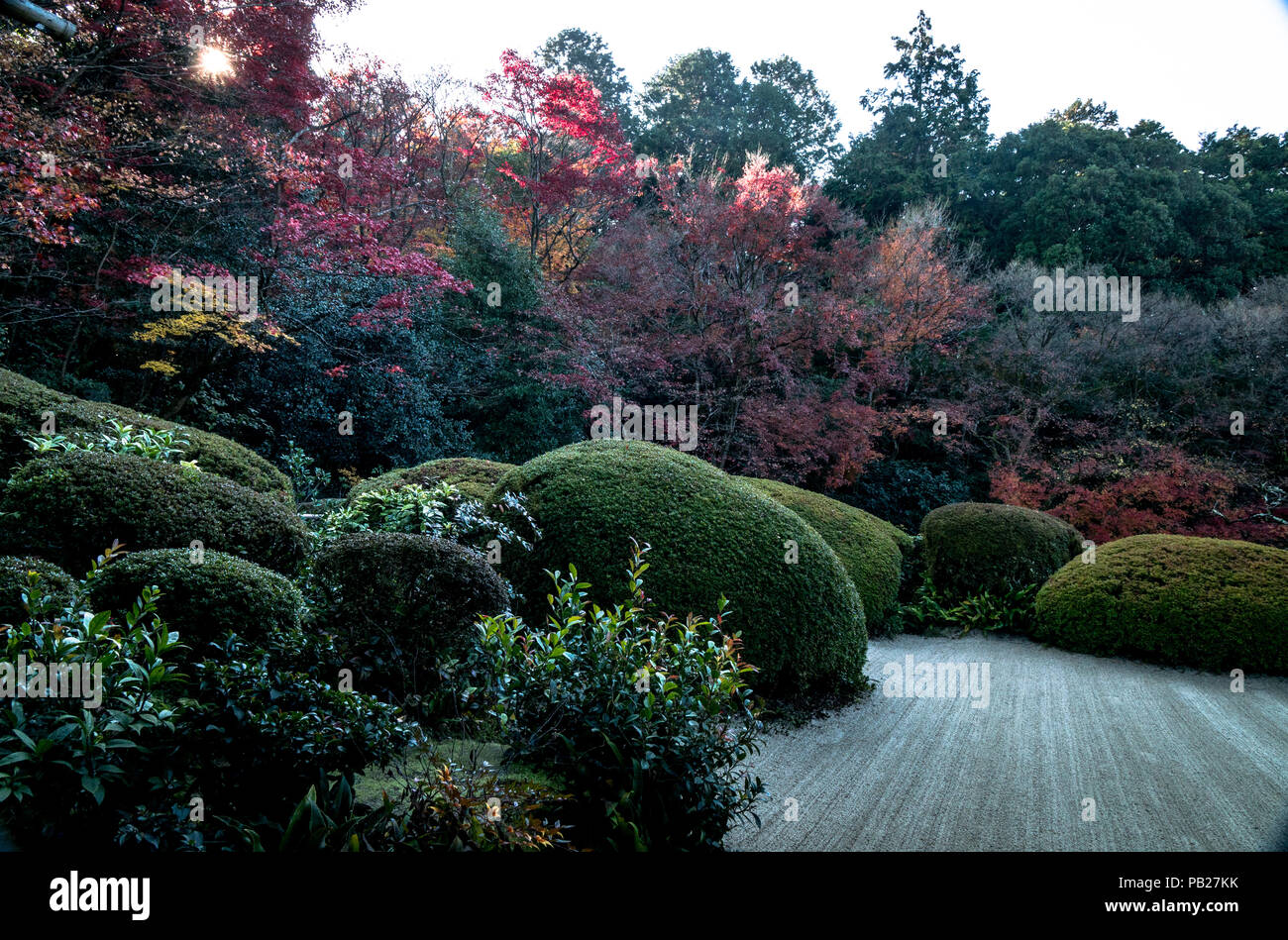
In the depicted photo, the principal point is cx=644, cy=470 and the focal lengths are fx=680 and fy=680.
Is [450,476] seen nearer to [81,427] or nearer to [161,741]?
[81,427]

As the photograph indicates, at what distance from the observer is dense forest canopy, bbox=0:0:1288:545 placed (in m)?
7.59

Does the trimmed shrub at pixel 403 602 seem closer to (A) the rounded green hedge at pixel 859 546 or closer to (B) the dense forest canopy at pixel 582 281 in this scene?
(A) the rounded green hedge at pixel 859 546

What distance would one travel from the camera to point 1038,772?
12.4ft

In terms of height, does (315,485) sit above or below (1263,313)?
below

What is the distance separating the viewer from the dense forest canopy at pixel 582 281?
24.9ft

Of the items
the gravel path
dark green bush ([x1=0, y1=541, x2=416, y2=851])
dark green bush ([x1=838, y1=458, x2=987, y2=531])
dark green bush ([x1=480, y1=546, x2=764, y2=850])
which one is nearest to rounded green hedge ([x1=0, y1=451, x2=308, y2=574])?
dark green bush ([x1=0, y1=541, x2=416, y2=851])

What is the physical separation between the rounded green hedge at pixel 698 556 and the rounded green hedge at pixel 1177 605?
3.32 metres

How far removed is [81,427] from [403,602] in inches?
137

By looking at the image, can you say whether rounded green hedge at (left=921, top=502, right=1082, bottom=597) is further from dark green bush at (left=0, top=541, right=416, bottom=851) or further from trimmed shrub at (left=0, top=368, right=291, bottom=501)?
dark green bush at (left=0, top=541, right=416, bottom=851)

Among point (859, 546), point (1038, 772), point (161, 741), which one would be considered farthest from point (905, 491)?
point (161, 741)

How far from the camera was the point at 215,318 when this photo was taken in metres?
7.91

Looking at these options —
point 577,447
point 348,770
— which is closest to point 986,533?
point 577,447

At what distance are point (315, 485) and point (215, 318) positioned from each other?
2.36 m

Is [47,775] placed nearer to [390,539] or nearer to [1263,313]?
[390,539]
